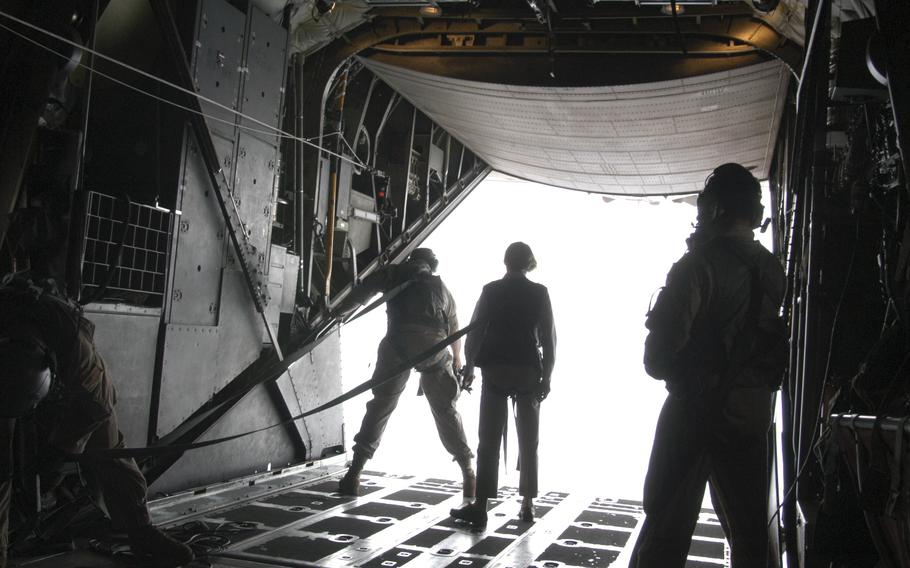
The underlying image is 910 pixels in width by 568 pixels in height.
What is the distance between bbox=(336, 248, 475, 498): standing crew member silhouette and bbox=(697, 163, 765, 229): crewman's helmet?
3.47 m

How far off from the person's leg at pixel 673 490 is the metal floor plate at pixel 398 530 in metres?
1.79

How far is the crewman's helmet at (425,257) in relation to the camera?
657 centimetres

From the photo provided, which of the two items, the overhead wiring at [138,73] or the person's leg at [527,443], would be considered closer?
the overhead wiring at [138,73]

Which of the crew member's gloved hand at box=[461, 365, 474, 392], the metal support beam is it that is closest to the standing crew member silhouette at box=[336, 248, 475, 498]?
the crew member's gloved hand at box=[461, 365, 474, 392]

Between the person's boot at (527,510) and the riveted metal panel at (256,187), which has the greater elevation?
the riveted metal panel at (256,187)

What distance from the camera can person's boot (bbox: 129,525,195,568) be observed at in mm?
4129

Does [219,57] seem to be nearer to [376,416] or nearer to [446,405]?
[376,416]

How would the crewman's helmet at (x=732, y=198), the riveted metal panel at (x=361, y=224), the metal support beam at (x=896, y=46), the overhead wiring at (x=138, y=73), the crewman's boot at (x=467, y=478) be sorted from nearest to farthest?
the metal support beam at (x=896, y=46)
the crewman's helmet at (x=732, y=198)
the overhead wiring at (x=138, y=73)
the crewman's boot at (x=467, y=478)
the riveted metal panel at (x=361, y=224)

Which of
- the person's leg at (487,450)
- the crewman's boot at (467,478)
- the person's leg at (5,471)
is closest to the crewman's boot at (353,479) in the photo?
the crewman's boot at (467,478)

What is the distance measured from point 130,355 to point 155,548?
68.2 inches

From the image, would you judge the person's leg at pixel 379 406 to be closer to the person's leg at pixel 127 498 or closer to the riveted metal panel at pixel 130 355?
the riveted metal panel at pixel 130 355

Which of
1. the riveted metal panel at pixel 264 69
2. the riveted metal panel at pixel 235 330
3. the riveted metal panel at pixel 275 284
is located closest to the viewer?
the riveted metal panel at pixel 235 330

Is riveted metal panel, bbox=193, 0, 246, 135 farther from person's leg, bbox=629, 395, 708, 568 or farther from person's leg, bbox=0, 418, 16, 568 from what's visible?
person's leg, bbox=629, 395, 708, 568

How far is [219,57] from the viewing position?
6312 mm
